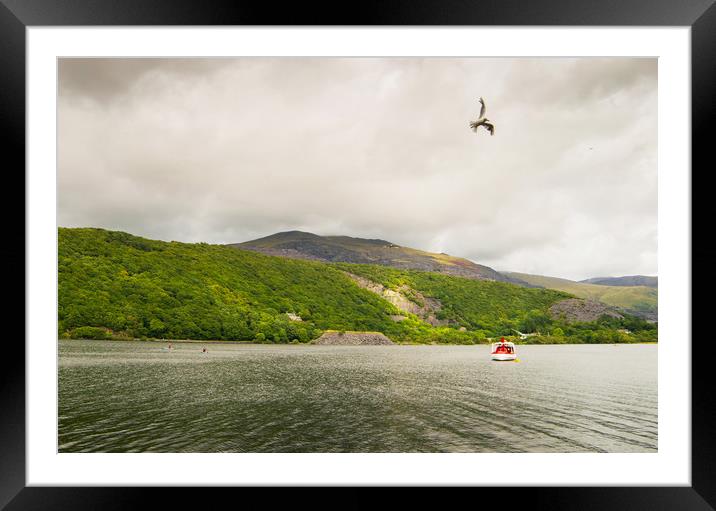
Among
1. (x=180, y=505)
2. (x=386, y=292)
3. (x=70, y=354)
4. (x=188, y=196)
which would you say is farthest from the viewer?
(x=188, y=196)

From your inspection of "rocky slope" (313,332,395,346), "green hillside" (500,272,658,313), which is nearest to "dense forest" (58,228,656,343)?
"rocky slope" (313,332,395,346)

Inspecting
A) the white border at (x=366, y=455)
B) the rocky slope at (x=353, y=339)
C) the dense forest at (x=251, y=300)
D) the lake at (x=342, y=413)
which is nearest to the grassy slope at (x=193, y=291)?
the dense forest at (x=251, y=300)

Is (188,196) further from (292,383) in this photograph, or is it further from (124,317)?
(292,383)

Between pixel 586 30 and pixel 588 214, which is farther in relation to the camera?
pixel 588 214

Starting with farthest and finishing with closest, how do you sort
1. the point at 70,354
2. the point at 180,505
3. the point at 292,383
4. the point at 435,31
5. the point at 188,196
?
the point at 188,196 → the point at 70,354 → the point at 292,383 → the point at 435,31 → the point at 180,505

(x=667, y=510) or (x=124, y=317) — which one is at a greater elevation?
(x=667, y=510)

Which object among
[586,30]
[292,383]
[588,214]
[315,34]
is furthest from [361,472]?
[588,214]

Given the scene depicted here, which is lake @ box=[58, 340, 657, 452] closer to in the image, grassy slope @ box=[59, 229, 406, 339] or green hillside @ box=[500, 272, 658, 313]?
grassy slope @ box=[59, 229, 406, 339]

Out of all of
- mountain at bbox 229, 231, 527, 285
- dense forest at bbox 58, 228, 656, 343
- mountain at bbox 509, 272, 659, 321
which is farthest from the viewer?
mountain at bbox 229, 231, 527, 285

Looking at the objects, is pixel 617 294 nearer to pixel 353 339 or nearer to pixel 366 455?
pixel 353 339
